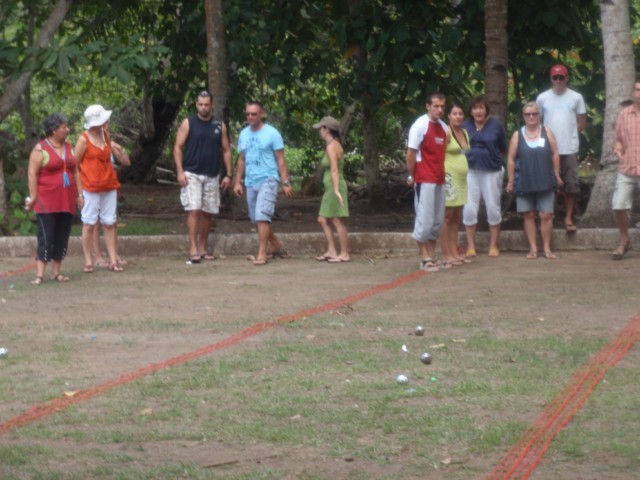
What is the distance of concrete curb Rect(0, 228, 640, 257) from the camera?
15055 millimetres

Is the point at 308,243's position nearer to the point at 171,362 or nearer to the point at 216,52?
the point at 216,52

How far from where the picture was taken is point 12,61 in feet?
51.6

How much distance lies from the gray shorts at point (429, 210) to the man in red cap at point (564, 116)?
2.18 meters

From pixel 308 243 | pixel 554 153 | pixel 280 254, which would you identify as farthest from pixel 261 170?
pixel 554 153

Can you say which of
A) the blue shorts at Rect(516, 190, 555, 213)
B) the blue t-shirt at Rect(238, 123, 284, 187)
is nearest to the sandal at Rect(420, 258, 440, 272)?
the blue shorts at Rect(516, 190, 555, 213)

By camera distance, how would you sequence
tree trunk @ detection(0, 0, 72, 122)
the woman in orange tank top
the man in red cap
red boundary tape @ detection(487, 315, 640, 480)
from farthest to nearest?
tree trunk @ detection(0, 0, 72, 122) < the man in red cap < the woman in orange tank top < red boundary tape @ detection(487, 315, 640, 480)

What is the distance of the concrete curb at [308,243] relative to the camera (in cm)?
1505

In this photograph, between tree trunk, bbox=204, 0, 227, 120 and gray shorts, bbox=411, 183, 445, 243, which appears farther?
tree trunk, bbox=204, 0, 227, 120

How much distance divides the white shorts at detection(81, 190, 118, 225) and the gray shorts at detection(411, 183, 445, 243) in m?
2.95

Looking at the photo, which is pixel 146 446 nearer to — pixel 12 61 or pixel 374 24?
pixel 12 61

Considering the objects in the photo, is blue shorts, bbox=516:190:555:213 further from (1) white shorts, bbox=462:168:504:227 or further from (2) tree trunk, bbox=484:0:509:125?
(2) tree trunk, bbox=484:0:509:125

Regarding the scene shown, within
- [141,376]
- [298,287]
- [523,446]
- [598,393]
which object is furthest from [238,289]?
[523,446]

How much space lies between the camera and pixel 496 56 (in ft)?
52.0

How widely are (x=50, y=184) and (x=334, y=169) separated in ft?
9.54
